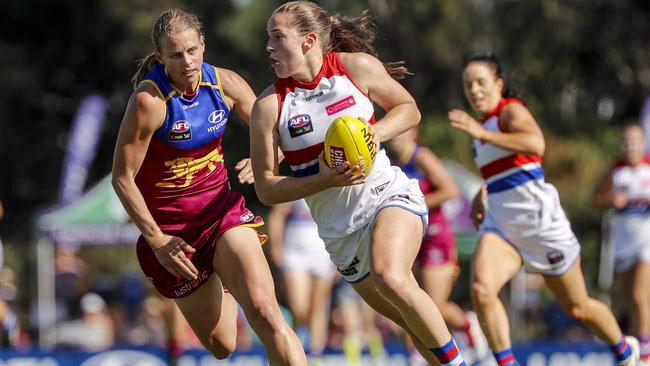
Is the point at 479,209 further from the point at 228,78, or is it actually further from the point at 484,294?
the point at 228,78

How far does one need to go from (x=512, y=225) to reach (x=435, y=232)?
5.89 feet

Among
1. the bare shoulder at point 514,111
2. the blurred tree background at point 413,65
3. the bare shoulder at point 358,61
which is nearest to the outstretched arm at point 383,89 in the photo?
the bare shoulder at point 358,61

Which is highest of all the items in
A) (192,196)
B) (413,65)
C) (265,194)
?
(265,194)

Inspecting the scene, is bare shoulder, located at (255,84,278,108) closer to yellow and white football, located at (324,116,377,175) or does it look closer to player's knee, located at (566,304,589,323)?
yellow and white football, located at (324,116,377,175)

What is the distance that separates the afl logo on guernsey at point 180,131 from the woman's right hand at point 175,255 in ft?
1.74

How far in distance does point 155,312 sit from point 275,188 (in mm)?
10436

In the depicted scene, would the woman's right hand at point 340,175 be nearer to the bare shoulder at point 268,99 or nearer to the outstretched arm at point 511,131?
the bare shoulder at point 268,99

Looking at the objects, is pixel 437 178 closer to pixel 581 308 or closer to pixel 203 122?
pixel 581 308

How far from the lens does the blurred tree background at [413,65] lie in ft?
85.3

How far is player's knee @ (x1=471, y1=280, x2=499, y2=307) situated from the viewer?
7.22 meters

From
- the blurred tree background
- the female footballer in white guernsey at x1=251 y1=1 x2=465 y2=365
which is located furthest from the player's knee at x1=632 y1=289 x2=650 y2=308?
the blurred tree background

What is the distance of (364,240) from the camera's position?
5977mm

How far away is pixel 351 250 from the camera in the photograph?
A: 6070 millimetres

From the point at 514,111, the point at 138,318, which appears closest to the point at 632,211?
the point at 514,111
